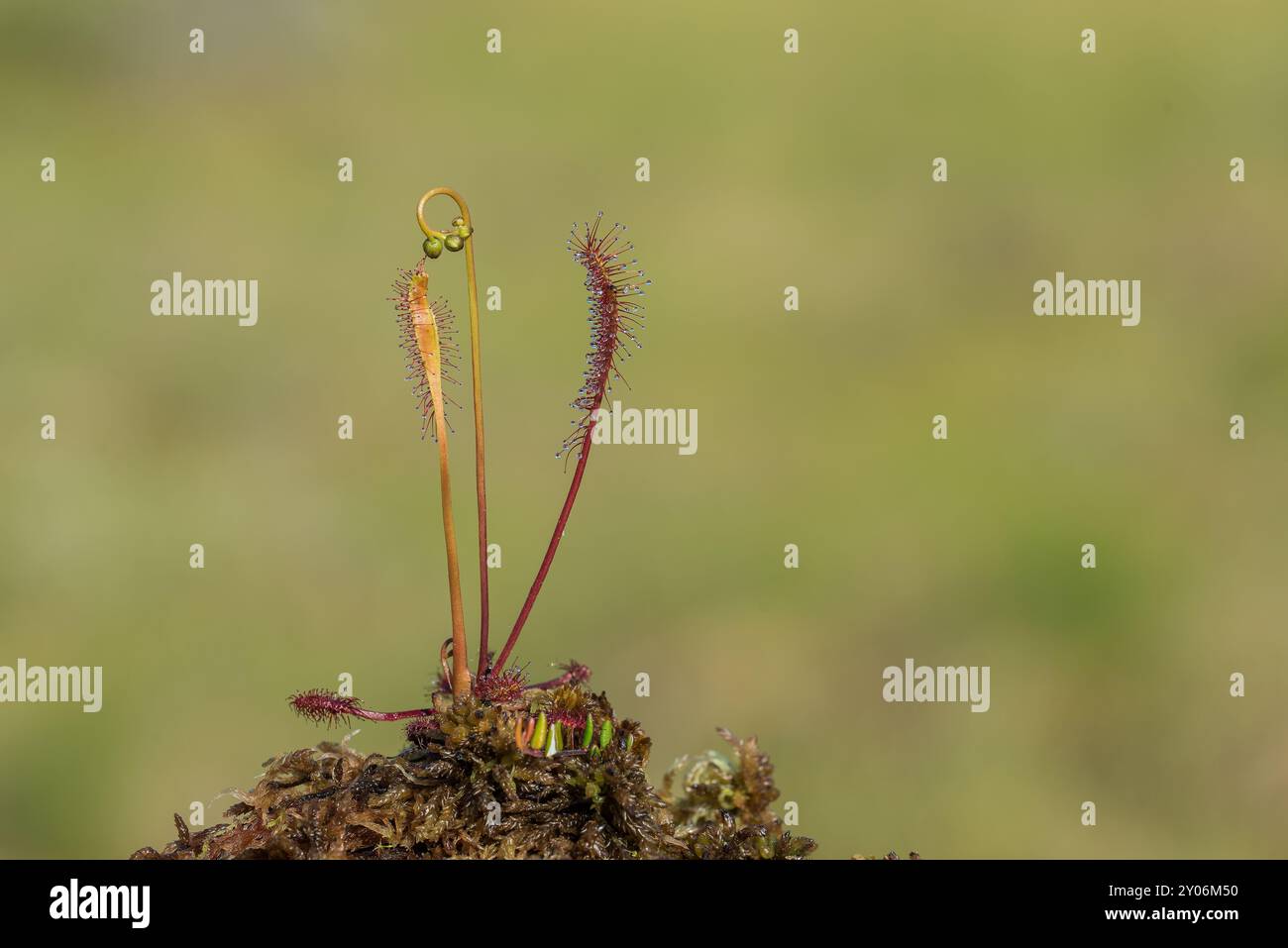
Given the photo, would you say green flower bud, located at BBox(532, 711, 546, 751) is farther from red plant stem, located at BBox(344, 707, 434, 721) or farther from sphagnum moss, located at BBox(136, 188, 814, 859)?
red plant stem, located at BBox(344, 707, 434, 721)

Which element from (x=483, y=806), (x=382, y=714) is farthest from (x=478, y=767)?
(x=382, y=714)

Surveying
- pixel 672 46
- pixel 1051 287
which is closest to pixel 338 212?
pixel 672 46

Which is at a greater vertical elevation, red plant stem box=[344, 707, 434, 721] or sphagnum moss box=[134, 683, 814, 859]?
red plant stem box=[344, 707, 434, 721]

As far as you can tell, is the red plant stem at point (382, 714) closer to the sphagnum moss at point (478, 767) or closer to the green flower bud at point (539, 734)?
the sphagnum moss at point (478, 767)

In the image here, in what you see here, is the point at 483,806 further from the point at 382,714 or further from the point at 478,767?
the point at 382,714

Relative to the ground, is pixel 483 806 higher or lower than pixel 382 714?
lower

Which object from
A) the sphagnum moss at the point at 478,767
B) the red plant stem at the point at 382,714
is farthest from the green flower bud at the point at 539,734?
the red plant stem at the point at 382,714

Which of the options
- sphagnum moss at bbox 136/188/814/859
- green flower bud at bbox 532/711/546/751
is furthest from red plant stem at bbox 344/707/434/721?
green flower bud at bbox 532/711/546/751

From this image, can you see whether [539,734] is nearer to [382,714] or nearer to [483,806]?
[483,806]
